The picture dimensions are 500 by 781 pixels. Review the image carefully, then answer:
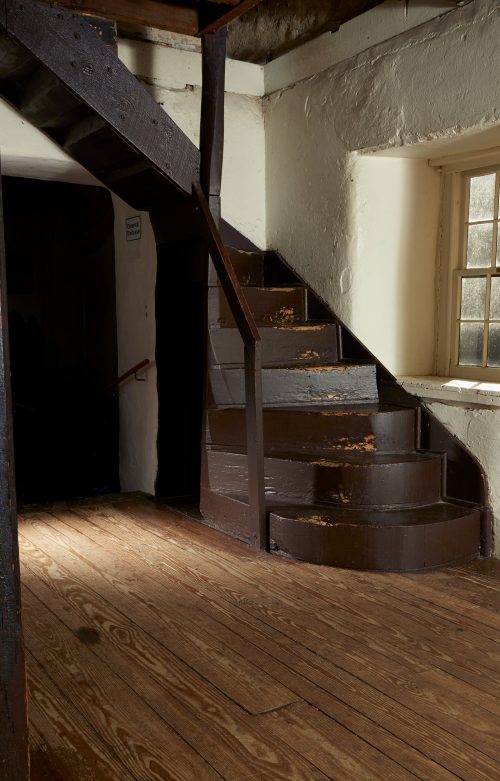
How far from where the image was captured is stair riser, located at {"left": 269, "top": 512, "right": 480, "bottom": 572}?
3760mm

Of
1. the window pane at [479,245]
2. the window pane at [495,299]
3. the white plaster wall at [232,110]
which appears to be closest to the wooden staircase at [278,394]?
the white plaster wall at [232,110]

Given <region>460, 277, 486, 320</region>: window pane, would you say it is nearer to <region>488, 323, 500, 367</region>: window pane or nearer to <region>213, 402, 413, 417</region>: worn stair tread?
<region>488, 323, 500, 367</region>: window pane

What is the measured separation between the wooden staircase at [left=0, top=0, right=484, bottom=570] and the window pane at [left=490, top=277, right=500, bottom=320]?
28.9 inches

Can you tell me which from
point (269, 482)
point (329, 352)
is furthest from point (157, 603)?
point (329, 352)

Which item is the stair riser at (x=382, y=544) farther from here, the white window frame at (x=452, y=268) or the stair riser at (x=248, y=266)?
the stair riser at (x=248, y=266)

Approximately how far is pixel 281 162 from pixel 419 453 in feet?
7.70

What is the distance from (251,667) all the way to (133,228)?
3718 millimetres

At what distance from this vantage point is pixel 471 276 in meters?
4.67

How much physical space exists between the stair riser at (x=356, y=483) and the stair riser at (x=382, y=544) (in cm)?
31

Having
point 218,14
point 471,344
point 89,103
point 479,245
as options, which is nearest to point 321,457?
point 471,344

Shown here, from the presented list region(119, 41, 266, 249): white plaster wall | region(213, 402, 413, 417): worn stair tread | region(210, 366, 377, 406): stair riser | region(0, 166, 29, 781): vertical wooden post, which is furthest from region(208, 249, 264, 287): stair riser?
region(0, 166, 29, 781): vertical wooden post

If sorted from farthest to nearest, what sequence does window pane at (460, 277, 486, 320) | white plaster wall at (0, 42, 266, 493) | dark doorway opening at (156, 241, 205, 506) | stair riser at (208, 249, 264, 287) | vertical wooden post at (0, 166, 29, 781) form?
stair riser at (208, 249, 264, 287), dark doorway opening at (156, 241, 205, 506), white plaster wall at (0, 42, 266, 493), window pane at (460, 277, 486, 320), vertical wooden post at (0, 166, 29, 781)

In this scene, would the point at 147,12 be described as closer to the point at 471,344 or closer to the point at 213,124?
the point at 213,124

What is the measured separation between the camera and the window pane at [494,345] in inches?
178
